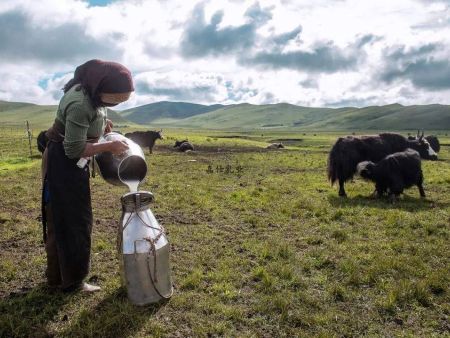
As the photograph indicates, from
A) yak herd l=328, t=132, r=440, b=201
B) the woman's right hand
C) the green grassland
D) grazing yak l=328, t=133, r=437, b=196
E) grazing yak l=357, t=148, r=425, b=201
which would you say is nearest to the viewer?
the woman's right hand

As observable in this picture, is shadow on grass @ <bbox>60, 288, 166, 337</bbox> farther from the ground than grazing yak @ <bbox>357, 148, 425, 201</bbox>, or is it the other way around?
grazing yak @ <bbox>357, 148, 425, 201</bbox>

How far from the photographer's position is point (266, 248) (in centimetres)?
750

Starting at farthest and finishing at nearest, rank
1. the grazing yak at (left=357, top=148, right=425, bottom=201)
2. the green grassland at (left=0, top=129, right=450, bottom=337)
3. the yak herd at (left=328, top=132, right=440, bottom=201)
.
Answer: the yak herd at (left=328, top=132, right=440, bottom=201) → the grazing yak at (left=357, top=148, right=425, bottom=201) → the green grassland at (left=0, top=129, right=450, bottom=337)

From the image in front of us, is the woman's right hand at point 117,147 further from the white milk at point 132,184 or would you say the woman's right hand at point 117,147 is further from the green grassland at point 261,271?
the green grassland at point 261,271

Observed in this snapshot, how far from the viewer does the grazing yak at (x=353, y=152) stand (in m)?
13.2

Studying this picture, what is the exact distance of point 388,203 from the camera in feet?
38.3

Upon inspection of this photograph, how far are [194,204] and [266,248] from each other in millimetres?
4309

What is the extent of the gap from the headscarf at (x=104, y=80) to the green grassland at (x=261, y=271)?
2592 millimetres

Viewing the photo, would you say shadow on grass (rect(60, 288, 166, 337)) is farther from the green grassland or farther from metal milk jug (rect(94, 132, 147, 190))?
metal milk jug (rect(94, 132, 147, 190))

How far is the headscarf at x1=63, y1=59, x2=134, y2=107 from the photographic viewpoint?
4.67 metres

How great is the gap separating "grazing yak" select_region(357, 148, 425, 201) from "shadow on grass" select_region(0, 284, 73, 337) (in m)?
9.45

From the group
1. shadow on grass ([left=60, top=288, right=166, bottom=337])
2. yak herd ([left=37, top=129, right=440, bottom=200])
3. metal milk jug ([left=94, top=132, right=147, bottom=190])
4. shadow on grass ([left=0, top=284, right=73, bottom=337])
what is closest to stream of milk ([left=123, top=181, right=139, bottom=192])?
metal milk jug ([left=94, top=132, right=147, bottom=190])

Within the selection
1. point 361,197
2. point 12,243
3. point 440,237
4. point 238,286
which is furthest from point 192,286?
point 361,197

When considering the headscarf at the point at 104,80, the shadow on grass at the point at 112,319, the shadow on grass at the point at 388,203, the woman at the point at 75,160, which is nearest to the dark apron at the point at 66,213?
the woman at the point at 75,160
